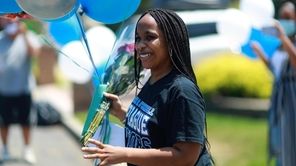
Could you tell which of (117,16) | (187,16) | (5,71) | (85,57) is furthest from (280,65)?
(187,16)

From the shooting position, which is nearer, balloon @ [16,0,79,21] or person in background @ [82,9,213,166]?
person in background @ [82,9,213,166]

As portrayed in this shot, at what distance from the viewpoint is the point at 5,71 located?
819 cm

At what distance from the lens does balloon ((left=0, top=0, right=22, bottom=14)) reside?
3.51m

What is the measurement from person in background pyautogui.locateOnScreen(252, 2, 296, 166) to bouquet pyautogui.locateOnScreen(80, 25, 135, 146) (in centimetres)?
187

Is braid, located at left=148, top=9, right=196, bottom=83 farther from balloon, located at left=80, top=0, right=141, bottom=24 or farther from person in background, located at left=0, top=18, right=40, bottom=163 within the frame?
person in background, located at left=0, top=18, right=40, bottom=163

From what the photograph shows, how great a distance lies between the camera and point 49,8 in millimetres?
3336

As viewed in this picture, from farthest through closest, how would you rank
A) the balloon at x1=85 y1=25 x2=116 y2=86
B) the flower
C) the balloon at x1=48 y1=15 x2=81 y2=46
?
the balloon at x1=85 y1=25 x2=116 y2=86
the balloon at x1=48 y1=15 x2=81 y2=46
the flower

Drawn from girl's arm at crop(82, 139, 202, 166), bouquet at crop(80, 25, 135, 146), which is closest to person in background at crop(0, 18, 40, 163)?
bouquet at crop(80, 25, 135, 146)

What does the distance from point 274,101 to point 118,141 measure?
2.41 meters

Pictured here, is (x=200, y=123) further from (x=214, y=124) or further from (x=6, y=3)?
(x=214, y=124)

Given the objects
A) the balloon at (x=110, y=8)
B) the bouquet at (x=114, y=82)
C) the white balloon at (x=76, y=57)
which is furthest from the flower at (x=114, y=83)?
the white balloon at (x=76, y=57)

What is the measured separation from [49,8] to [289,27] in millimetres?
2719

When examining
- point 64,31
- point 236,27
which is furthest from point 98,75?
point 236,27

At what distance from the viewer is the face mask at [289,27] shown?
18.2 feet
